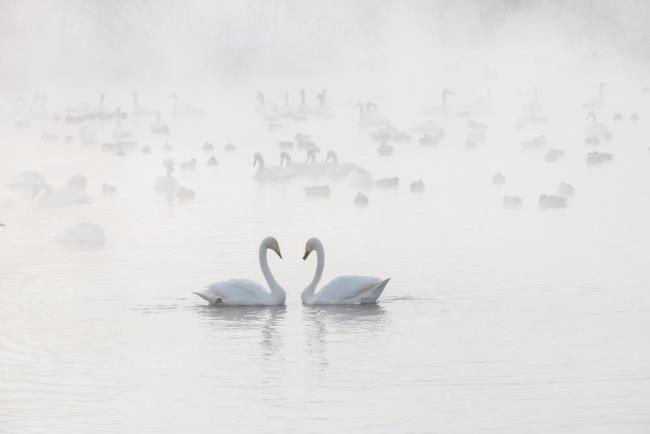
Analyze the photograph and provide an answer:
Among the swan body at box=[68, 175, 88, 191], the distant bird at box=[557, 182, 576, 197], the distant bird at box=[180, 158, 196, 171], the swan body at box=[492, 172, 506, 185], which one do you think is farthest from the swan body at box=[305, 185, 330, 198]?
the distant bird at box=[180, 158, 196, 171]

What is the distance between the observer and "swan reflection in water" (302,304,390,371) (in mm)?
17000

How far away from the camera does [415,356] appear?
16.3 m

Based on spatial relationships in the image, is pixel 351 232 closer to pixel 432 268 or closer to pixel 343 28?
pixel 432 268

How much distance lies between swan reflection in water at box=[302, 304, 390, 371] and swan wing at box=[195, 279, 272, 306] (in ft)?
1.75

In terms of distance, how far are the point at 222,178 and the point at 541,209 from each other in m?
10.0

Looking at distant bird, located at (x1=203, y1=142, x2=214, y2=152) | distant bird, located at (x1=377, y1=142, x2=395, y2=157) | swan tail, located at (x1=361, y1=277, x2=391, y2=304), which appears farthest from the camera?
distant bird, located at (x1=203, y1=142, x2=214, y2=152)

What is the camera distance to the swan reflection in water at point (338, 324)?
17.0 meters

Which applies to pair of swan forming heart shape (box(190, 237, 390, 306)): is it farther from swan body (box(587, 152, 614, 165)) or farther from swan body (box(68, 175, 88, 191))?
swan body (box(587, 152, 614, 165))

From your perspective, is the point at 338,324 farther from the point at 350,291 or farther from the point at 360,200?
the point at 360,200

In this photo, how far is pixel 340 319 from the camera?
18.5m

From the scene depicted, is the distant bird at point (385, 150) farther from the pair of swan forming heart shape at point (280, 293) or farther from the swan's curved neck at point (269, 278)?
the pair of swan forming heart shape at point (280, 293)

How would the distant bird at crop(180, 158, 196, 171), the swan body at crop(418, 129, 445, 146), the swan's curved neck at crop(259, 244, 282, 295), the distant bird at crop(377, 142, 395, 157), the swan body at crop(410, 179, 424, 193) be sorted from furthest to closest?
1. the swan body at crop(418, 129, 445, 146)
2. the distant bird at crop(377, 142, 395, 157)
3. the distant bird at crop(180, 158, 196, 171)
4. the swan body at crop(410, 179, 424, 193)
5. the swan's curved neck at crop(259, 244, 282, 295)

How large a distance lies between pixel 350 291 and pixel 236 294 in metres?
1.32

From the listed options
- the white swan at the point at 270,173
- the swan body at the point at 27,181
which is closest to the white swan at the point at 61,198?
the swan body at the point at 27,181
